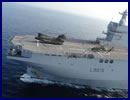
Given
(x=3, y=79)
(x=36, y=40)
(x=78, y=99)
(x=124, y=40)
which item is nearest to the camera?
(x=78, y=99)

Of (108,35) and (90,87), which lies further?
(108,35)

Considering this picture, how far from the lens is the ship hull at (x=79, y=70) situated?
18.5 meters

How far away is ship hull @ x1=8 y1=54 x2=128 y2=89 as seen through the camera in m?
18.5

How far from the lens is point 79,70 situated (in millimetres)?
19172

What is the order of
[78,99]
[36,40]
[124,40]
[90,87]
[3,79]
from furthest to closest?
[124,40], [36,40], [90,87], [3,79], [78,99]

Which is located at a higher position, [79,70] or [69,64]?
[69,64]

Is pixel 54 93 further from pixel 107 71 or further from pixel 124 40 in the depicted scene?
pixel 124 40

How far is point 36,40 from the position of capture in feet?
75.8

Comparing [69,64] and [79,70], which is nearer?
[69,64]

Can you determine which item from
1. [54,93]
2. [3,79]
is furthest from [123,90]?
[3,79]

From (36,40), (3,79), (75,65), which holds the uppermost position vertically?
(36,40)

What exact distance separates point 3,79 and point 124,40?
58.5 feet

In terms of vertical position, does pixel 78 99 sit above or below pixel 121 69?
below

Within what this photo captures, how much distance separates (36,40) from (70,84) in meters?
7.66
